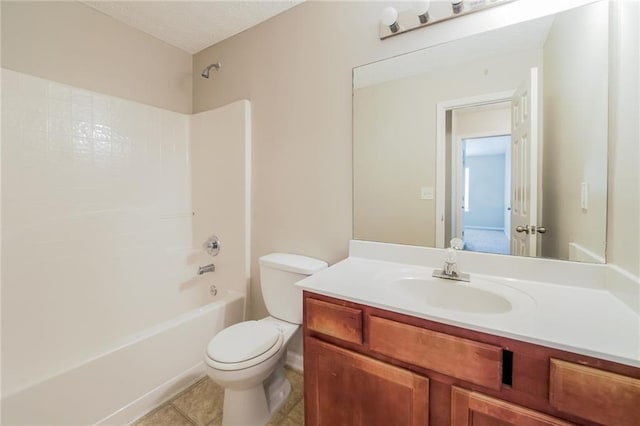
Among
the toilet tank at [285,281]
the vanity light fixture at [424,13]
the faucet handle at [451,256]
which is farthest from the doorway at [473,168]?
the toilet tank at [285,281]

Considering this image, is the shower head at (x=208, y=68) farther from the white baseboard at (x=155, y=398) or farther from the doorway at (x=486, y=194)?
the white baseboard at (x=155, y=398)

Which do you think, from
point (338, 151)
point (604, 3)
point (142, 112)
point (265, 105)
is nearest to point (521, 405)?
point (338, 151)

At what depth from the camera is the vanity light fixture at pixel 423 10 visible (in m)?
1.25

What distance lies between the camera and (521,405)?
2.41ft

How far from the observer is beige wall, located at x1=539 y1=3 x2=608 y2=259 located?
3.32ft

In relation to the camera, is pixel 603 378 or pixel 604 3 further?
pixel 604 3

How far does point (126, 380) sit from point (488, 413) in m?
1.60

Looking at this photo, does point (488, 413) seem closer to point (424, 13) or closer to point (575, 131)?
point (575, 131)

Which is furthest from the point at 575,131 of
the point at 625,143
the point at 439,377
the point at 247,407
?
the point at 247,407

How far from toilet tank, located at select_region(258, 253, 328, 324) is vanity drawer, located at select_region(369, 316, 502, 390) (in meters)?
0.64

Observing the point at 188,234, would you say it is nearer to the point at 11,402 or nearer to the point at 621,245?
the point at 11,402

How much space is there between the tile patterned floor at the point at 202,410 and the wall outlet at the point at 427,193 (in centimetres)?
133

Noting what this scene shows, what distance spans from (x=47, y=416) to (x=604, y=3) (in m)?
2.78

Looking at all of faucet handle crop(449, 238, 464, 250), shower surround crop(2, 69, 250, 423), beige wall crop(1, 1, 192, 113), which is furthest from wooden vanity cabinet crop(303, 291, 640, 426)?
beige wall crop(1, 1, 192, 113)
